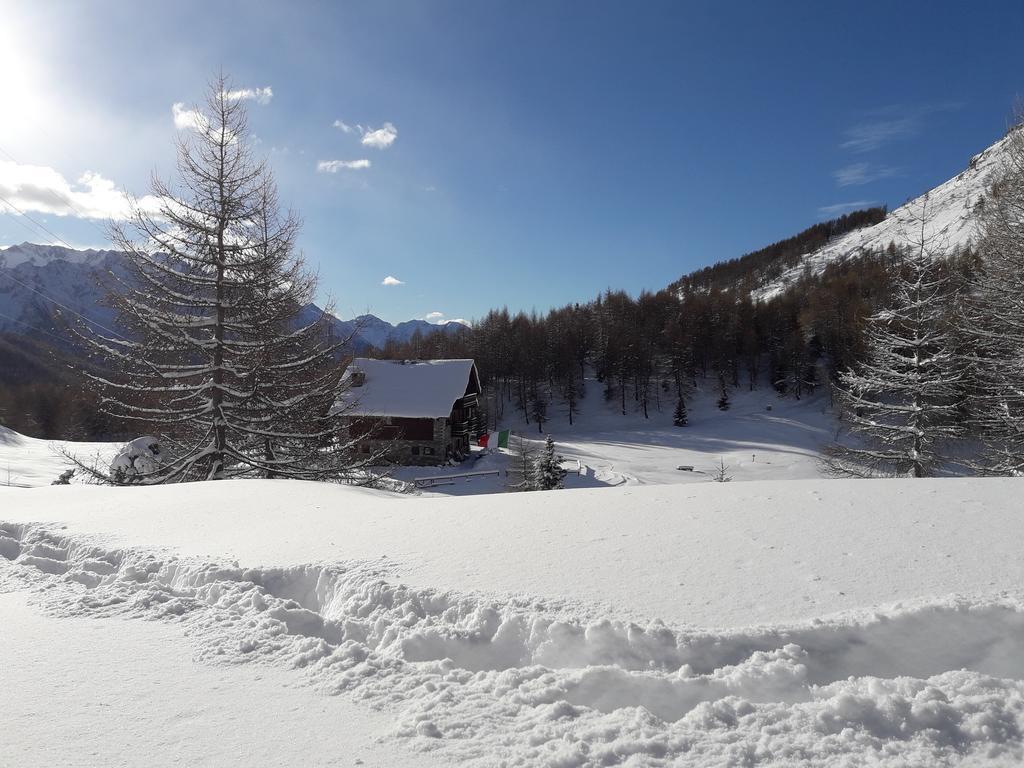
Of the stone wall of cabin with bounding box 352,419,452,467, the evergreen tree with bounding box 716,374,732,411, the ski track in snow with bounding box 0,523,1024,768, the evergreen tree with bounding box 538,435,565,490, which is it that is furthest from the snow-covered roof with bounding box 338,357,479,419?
the evergreen tree with bounding box 716,374,732,411

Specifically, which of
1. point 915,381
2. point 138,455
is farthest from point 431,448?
point 915,381

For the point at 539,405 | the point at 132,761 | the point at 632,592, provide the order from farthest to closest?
the point at 539,405, the point at 632,592, the point at 132,761

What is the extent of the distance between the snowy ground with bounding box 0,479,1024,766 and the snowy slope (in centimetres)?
10812

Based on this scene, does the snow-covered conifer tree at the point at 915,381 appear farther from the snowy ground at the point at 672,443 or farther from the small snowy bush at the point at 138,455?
the small snowy bush at the point at 138,455

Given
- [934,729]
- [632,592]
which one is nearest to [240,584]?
[632,592]

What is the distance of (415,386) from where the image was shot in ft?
112

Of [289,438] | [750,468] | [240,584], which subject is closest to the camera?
[240,584]

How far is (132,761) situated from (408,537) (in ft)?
8.23

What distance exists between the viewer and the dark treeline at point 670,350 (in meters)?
58.4

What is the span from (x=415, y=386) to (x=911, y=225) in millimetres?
131456

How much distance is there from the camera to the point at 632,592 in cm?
329

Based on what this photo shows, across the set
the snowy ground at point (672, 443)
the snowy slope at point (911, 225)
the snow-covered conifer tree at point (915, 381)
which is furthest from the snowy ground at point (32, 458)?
the snowy slope at point (911, 225)

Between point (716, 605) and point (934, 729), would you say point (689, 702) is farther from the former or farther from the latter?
point (934, 729)

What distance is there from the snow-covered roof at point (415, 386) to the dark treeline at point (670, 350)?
24.0 meters
